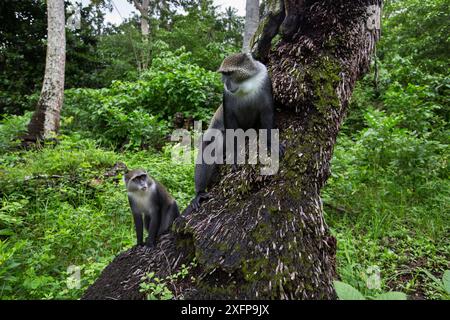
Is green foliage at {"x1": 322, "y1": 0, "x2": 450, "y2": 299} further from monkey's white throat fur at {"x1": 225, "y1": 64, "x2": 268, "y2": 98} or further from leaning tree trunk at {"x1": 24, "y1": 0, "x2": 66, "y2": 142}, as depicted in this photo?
leaning tree trunk at {"x1": 24, "y1": 0, "x2": 66, "y2": 142}

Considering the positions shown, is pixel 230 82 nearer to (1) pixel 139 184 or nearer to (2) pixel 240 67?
(2) pixel 240 67

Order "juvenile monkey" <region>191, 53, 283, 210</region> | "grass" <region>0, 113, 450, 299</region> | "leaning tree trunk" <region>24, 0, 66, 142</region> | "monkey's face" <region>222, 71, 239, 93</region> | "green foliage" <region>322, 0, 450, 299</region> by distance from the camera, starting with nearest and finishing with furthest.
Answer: "juvenile monkey" <region>191, 53, 283, 210</region> → "monkey's face" <region>222, 71, 239, 93</region> → "grass" <region>0, 113, 450, 299</region> → "green foliage" <region>322, 0, 450, 299</region> → "leaning tree trunk" <region>24, 0, 66, 142</region>

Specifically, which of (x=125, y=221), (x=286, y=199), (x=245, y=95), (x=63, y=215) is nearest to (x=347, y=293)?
(x=286, y=199)

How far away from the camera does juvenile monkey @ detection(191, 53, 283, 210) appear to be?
2699 mm

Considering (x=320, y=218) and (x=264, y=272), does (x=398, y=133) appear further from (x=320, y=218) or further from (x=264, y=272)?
(x=264, y=272)

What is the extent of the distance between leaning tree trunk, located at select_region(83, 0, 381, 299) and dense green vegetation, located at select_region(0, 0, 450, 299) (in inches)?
17.0

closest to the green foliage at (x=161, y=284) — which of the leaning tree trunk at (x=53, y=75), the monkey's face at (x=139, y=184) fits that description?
the monkey's face at (x=139, y=184)

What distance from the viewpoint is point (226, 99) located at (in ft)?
9.51

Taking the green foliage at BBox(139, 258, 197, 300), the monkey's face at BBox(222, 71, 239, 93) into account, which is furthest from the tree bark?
the green foliage at BBox(139, 258, 197, 300)

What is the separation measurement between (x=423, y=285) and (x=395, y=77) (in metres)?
5.96

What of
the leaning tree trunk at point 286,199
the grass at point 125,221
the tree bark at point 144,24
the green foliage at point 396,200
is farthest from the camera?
the tree bark at point 144,24

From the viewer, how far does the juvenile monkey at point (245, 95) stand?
2.70 m

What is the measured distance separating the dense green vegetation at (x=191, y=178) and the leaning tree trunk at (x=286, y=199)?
43 centimetres

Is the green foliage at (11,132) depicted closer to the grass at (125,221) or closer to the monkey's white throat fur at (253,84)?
the grass at (125,221)
